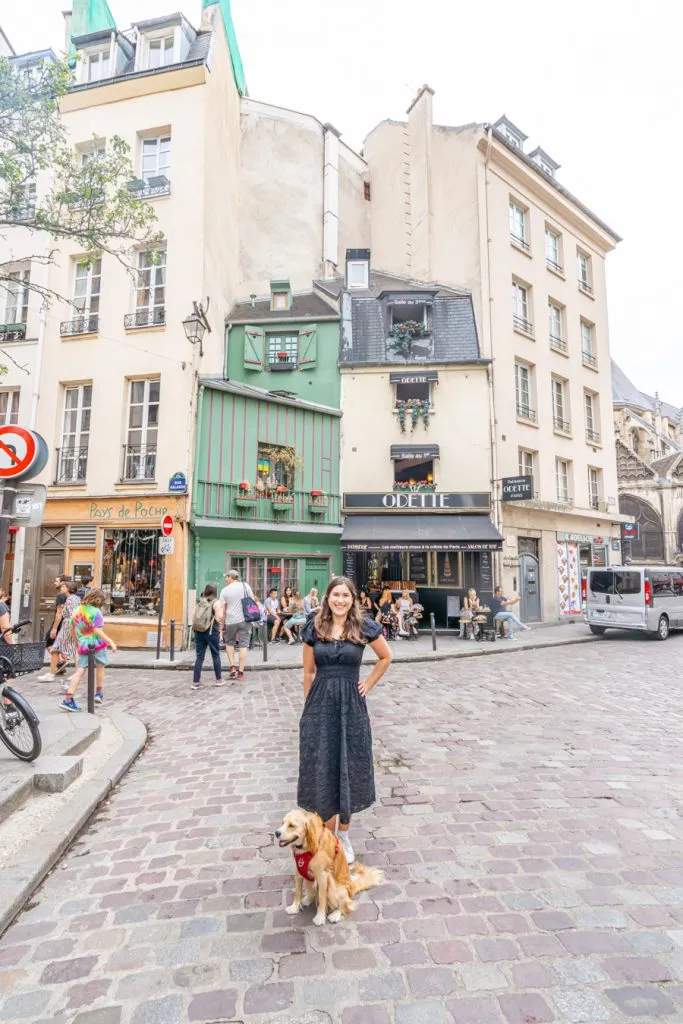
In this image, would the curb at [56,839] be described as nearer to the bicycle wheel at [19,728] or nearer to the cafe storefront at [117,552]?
the bicycle wheel at [19,728]

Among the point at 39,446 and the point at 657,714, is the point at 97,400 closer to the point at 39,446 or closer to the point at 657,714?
the point at 39,446

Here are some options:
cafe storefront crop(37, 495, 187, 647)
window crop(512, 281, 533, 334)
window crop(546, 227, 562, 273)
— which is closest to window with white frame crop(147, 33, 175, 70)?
window crop(512, 281, 533, 334)

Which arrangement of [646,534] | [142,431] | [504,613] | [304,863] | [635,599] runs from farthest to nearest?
[646,534]
[504,613]
[635,599]
[142,431]
[304,863]

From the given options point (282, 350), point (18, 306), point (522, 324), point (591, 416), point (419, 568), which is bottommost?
point (419, 568)

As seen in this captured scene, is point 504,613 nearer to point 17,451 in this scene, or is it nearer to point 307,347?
point 307,347

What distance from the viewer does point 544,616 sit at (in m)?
17.1

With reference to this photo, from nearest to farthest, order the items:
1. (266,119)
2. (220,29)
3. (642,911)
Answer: (642,911) < (220,29) < (266,119)

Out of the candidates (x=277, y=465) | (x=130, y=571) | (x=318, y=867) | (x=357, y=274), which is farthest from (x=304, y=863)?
(x=357, y=274)

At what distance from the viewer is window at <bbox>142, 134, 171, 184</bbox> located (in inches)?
576

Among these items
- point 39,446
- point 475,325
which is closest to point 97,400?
point 39,446

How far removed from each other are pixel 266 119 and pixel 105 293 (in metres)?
11.9

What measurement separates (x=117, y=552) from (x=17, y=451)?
9832 millimetres

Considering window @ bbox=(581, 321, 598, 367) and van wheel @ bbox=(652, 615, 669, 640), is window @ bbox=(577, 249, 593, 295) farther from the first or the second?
van wheel @ bbox=(652, 615, 669, 640)

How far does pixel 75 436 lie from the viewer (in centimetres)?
1391
